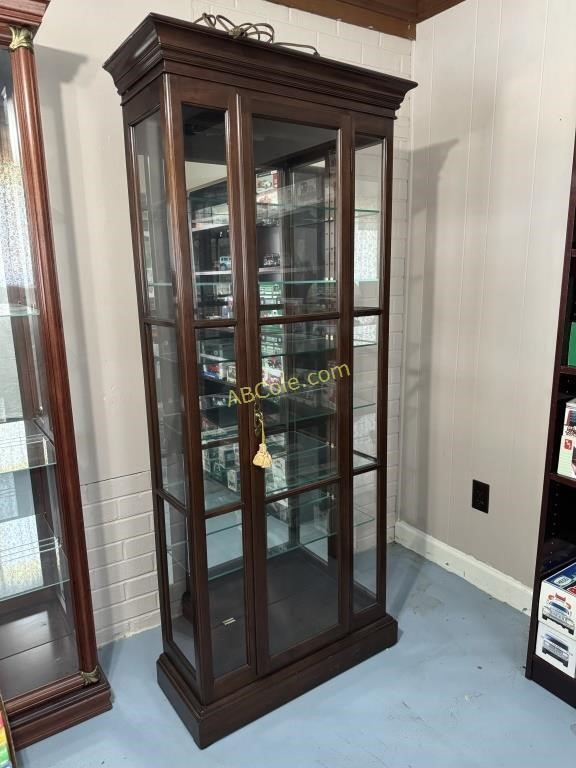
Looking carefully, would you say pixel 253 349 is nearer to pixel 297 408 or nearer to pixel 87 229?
pixel 297 408

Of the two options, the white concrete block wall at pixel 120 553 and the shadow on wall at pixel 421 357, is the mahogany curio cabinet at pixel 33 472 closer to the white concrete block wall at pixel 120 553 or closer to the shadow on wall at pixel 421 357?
the white concrete block wall at pixel 120 553

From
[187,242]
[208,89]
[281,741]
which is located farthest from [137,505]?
[208,89]

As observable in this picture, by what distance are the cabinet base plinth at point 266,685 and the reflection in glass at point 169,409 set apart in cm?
63

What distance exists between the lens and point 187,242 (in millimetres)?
1424

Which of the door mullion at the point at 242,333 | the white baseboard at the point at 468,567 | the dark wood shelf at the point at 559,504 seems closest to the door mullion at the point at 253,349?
the door mullion at the point at 242,333

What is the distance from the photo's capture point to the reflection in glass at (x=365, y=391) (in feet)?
6.19

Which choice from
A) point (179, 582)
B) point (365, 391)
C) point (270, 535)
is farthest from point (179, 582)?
point (365, 391)

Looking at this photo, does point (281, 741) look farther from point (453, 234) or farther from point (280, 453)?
point (453, 234)

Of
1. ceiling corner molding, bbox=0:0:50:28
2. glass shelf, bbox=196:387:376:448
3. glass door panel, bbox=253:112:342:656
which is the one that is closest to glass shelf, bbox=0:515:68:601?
glass shelf, bbox=196:387:376:448

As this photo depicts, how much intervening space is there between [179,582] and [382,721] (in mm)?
777

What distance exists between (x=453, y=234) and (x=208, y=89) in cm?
132

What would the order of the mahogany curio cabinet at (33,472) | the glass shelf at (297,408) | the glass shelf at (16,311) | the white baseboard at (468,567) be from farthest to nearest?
1. the white baseboard at (468,567)
2. the glass shelf at (297,408)
3. the glass shelf at (16,311)
4. the mahogany curio cabinet at (33,472)

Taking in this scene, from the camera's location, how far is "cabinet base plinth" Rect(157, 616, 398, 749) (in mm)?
1668

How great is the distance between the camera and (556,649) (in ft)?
5.89
